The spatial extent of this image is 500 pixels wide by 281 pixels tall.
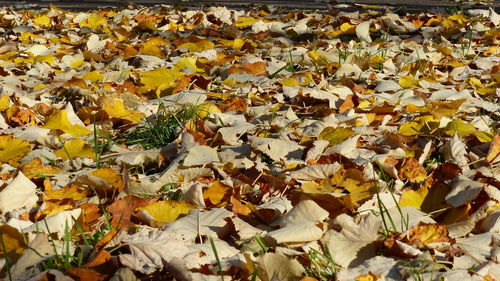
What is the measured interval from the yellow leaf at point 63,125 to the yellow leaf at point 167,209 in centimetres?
93

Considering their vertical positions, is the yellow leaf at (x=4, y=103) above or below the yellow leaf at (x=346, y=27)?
above

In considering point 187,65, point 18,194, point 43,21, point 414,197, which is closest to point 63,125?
point 18,194

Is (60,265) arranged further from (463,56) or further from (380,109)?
(463,56)

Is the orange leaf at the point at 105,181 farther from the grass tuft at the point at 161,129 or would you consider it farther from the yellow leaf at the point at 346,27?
the yellow leaf at the point at 346,27

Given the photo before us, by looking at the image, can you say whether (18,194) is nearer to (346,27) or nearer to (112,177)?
(112,177)

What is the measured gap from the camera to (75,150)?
2.40 meters

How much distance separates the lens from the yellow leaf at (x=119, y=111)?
275 centimetres

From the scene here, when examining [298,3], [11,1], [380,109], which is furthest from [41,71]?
[11,1]

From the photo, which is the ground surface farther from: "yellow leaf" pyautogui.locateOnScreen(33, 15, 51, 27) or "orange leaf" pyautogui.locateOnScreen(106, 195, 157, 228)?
"orange leaf" pyautogui.locateOnScreen(106, 195, 157, 228)

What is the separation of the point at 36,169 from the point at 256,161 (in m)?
0.73

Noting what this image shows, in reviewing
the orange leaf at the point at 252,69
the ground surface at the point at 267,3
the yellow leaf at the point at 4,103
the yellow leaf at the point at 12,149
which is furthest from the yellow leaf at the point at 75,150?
the ground surface at the point at 267,3

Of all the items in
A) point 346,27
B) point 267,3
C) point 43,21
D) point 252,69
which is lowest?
point 267,3

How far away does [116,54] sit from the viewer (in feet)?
13.9

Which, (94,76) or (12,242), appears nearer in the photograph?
(12,242)
